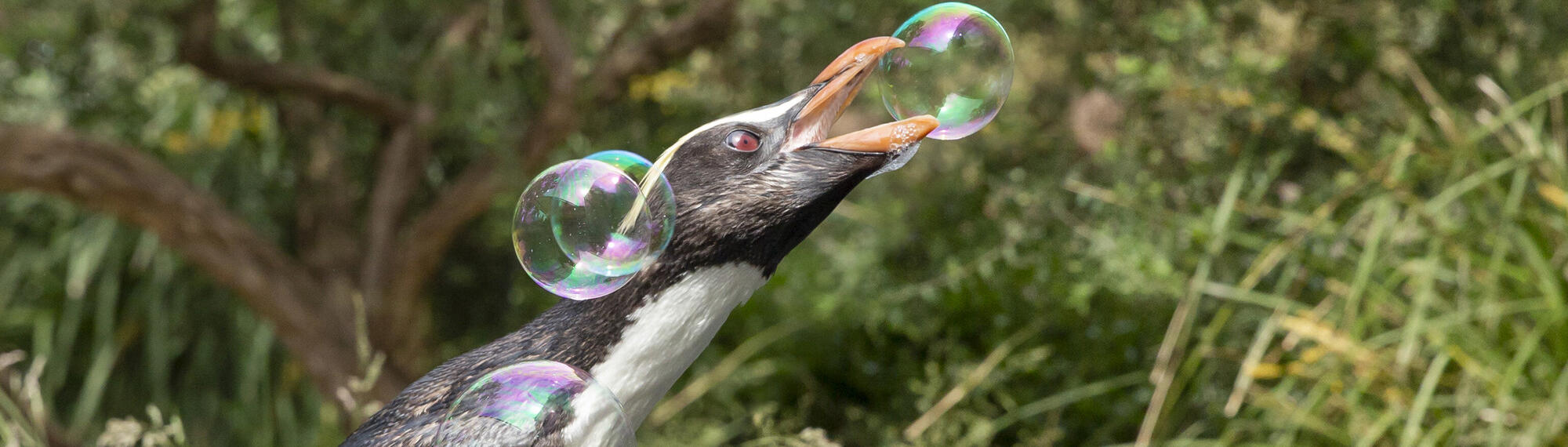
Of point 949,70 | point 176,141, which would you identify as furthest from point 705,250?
point 176,141

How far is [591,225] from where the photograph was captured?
1345 mm

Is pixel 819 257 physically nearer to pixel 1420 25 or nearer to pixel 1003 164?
pixel 1003 164

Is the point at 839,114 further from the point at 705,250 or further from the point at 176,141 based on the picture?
the point at 176,141

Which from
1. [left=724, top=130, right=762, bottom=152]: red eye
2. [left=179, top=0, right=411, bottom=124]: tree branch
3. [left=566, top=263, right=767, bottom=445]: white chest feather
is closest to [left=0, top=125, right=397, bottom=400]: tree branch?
[left=179, top=0, right=411, bottom=124]: tree branch

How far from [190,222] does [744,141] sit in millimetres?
2701

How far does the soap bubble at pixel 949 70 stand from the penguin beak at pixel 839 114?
216 millimetres

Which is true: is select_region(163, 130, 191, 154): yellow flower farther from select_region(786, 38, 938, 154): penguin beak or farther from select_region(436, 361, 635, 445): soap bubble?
select_region(786, 38, 938, 154): penguin beak

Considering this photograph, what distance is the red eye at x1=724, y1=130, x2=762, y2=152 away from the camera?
132 centimetres

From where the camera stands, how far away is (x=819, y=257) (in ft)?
12.9

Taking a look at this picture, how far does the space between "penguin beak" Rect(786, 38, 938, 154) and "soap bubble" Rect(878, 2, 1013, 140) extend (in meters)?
0.22

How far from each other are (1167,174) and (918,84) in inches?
78.4

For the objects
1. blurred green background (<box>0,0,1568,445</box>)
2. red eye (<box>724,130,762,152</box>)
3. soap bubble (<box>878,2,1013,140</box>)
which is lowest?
blurred green background (<box>0,0,1568,445</box>)

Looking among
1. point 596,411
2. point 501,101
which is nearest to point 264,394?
point 501,101

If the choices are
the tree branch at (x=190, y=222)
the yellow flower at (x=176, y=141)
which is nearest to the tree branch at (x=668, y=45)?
the tree branch at (x=190, y=222)
